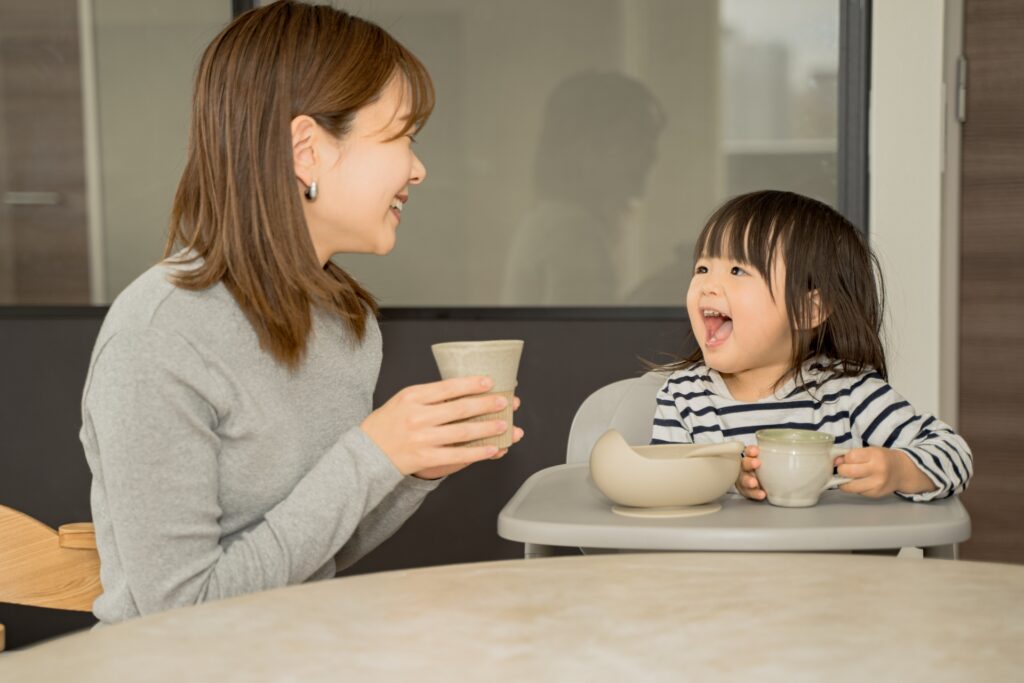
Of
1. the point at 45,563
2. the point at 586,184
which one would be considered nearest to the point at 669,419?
the point at 45,563

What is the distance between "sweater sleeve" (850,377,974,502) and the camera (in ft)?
4.39

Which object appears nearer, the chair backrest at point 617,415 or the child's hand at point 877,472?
the child's hand at point 877,472

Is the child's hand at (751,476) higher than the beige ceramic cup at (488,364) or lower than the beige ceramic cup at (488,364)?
lower

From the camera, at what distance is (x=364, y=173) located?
1.30 metres

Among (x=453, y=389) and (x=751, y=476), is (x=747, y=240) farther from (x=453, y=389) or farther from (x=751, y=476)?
(x=453, y=389)

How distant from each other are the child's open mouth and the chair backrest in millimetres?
164

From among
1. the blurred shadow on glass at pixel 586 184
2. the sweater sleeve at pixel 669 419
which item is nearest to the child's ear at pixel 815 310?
the sweater sleeve at pixel 669 419

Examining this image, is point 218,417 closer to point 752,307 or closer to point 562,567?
point 562,567

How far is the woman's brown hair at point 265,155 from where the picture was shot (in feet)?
4.00

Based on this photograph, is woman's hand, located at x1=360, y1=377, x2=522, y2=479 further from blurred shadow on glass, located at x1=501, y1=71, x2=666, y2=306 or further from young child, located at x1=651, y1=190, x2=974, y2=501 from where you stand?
blurred shadow on glass, located at x1=501, y1=71, x2=666, y2=306

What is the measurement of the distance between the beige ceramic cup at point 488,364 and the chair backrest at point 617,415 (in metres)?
0.60

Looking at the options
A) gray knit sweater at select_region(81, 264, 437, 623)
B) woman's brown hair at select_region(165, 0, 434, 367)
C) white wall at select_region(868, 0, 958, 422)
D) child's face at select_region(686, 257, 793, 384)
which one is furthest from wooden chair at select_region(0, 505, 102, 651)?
white wall at select_region(868, 0, 958, 422)

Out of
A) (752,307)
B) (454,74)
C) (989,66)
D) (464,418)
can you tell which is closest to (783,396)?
(752,307)

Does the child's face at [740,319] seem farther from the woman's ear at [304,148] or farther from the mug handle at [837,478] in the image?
the woman's ear at [304,148]
